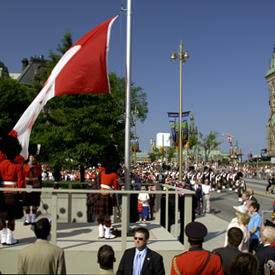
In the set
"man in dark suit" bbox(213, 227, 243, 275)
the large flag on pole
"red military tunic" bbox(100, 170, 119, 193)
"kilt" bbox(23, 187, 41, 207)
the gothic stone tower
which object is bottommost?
"man in dark suit" bbox(213, 227, 243, 275)

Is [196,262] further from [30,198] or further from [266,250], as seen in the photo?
[30,198]

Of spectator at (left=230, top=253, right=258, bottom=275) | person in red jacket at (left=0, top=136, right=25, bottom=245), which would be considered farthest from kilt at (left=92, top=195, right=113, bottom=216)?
spectator at (left=230, top=253, right=258, bottom=275)

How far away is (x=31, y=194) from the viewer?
8.19 meters

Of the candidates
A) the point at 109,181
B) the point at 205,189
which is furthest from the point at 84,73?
the point at 205,189

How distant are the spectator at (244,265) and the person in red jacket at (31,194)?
229 inches

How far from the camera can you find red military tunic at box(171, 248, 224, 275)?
135 inches

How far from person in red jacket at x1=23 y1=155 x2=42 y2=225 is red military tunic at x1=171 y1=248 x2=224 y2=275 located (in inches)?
215

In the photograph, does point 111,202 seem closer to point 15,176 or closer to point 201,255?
point 15,176

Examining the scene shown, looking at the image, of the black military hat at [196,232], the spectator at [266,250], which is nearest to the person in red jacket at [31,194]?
the spectator at [266,250]

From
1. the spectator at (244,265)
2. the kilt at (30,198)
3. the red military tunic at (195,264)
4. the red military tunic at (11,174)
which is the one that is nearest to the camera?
the spectator at (244,265)

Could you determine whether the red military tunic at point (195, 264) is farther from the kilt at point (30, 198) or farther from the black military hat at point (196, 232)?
the kilt at point (30, 198)

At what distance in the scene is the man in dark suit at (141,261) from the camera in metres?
4.08

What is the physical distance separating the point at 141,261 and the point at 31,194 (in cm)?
474

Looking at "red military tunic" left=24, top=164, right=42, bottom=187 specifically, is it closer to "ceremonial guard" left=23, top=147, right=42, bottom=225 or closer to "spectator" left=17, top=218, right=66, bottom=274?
"ceremonial guard" left=23, top=147, right=42, bottom=225
